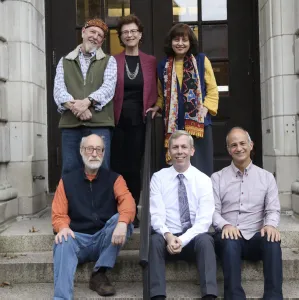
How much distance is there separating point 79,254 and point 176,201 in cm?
83

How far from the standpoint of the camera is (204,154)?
4098 millimetres

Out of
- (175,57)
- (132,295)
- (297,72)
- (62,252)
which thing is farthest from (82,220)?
(297,72)

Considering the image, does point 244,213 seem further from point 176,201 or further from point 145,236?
Answer: point 145,236

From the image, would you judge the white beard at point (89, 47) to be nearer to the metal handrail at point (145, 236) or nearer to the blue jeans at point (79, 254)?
the metal handrail at point (145, 236)

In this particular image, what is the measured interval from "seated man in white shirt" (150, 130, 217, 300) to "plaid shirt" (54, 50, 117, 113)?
0.69 meters

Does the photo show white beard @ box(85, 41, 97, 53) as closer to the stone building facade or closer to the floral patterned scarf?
the floral patterned scarf

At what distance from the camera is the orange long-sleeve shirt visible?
11.3ft

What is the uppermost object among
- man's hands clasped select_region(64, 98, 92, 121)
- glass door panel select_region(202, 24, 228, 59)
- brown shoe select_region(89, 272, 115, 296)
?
glass door panel select_region(202, 24, 228, 59)

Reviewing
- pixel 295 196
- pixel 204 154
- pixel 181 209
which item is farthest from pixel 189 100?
pixel 295 196

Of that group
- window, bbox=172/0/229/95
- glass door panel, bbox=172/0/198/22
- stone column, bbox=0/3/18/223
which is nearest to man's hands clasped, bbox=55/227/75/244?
stone column, bbox=0/3/18/223

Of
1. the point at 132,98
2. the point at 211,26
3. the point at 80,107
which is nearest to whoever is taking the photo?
the point at 80,107

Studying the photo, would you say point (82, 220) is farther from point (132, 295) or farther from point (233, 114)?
point (233, 114)

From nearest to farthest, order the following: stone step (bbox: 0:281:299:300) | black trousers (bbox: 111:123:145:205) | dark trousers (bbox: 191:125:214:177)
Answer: stone step (bbox: 0:281:299:300), dark trousers (bbox: 191:125:214:177), black trousers (bbox: 111:123:145:205)

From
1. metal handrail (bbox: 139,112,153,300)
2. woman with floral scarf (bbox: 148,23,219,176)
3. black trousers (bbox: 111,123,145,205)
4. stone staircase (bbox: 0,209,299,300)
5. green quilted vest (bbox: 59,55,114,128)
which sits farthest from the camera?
black trousers (bbox: 111,123,145,205)
